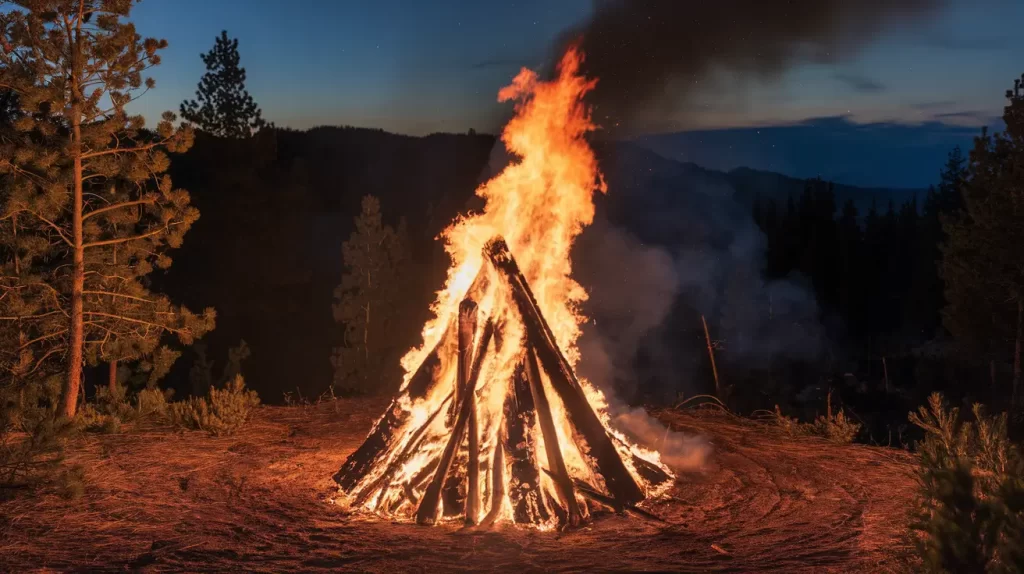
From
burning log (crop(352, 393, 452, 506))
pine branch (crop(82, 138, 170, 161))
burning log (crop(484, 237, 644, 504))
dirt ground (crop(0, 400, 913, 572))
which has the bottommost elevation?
dirt ground (crop(0, 400, 913, 572))

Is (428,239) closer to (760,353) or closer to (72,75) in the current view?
(760,353)

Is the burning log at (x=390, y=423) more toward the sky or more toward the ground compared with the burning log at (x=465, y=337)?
more toward the ground

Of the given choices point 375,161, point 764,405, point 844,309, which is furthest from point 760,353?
point 375,161

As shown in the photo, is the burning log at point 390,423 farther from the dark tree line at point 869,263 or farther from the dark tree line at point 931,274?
the dark tree line at point 869,263

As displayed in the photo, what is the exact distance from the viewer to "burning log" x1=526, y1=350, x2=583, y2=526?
7.12m

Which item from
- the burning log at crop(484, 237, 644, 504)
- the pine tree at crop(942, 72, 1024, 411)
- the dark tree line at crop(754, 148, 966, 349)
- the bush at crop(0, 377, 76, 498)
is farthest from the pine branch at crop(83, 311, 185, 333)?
the dark tree line at crop(754, 148, 966, 349)

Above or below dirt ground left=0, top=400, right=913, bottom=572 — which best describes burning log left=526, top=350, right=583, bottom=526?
above

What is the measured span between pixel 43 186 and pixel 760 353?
25919 mm

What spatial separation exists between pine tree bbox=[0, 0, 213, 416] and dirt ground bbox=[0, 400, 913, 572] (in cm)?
233

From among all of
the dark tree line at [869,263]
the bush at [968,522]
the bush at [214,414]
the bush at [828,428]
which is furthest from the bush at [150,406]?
the dark tree line at [869,263]

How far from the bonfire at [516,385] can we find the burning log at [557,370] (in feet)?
0.03

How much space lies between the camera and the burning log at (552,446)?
23.4 feet

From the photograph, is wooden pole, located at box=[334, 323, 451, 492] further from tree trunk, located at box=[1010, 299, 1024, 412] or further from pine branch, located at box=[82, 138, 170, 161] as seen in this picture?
tree trunk, located at box=[1010, 299, 1024, 412]

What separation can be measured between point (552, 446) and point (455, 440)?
89 cm
